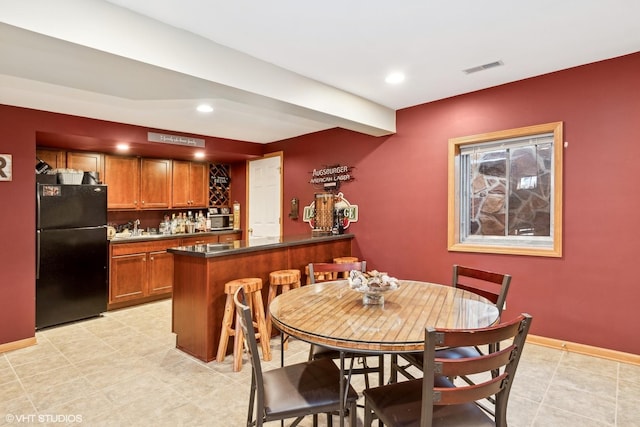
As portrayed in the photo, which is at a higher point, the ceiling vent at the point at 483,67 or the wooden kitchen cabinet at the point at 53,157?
the ceiling vent at the point at 483,67

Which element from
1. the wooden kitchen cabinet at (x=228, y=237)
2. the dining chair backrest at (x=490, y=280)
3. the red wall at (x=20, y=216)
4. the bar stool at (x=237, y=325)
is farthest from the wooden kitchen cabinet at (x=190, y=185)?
the dining chair backrest at (x=490, y=280)

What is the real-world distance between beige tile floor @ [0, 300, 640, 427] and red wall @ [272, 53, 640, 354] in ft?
1.32

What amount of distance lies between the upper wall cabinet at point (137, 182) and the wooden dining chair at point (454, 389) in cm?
466

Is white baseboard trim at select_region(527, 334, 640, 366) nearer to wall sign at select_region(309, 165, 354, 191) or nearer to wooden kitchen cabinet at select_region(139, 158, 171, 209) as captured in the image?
wall sign at select_region(309, 165, 354, 191)

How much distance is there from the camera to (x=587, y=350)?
9.78ft

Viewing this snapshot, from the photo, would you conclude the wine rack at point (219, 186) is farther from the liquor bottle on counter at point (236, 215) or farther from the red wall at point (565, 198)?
the red wall at point (565, 198)

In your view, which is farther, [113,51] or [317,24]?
[317,24]

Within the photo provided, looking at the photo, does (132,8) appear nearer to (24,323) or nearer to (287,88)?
(287,88)

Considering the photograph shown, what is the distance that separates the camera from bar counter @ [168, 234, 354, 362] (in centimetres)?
296

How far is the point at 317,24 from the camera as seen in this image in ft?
7.43

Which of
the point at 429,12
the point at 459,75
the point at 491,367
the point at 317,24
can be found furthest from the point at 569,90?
the point at 491,367

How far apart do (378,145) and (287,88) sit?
171cm

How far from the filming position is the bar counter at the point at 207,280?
296 centimetres

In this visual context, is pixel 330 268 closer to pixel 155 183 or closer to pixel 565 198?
pixel 565 198
